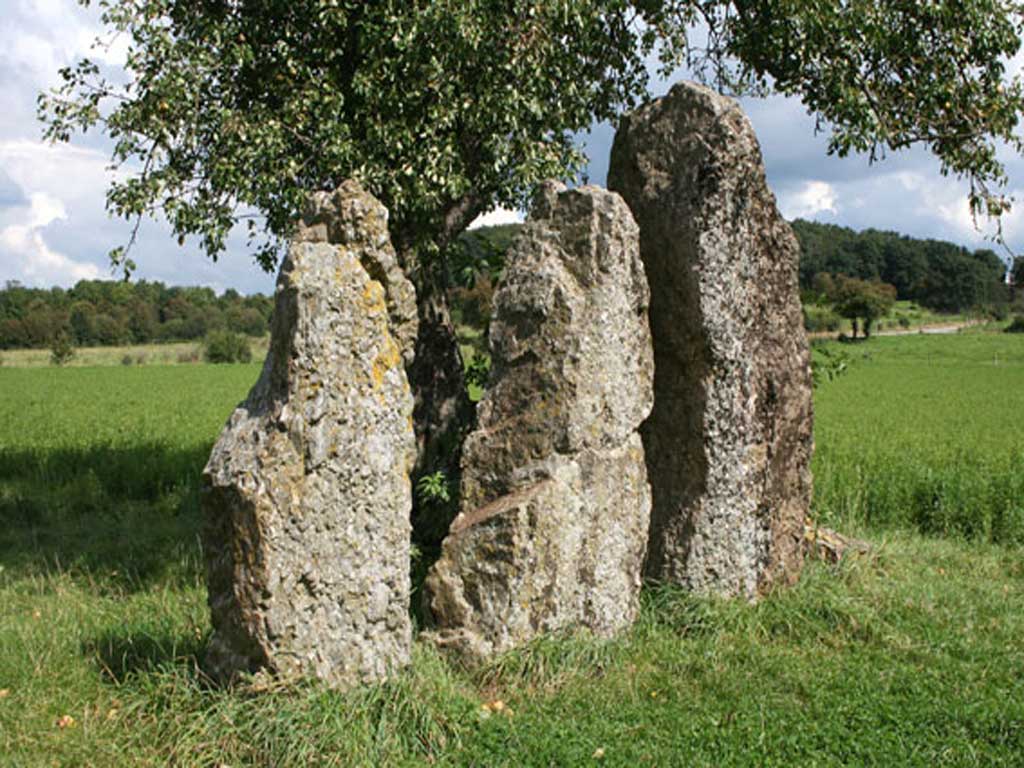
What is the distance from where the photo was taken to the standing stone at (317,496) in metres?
5.73

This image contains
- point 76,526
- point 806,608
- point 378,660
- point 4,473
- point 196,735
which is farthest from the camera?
point 4,473

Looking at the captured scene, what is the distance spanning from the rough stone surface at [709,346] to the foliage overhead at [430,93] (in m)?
1.69

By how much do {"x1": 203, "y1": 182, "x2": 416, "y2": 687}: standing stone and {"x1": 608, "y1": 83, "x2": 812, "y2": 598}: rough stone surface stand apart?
2984 mm

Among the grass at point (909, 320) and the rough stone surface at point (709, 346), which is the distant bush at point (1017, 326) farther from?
the rough stone surface at point (709, 346)

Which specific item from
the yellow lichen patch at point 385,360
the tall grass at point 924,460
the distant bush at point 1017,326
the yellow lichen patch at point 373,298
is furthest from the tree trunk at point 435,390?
the distant bush at point 1017,326

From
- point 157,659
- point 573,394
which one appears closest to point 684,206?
point 573,394

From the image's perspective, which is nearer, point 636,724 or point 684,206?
point 636,724

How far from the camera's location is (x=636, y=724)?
246 inches

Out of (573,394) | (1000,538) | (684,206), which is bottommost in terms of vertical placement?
(1000,538)

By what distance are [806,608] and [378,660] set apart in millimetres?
4063

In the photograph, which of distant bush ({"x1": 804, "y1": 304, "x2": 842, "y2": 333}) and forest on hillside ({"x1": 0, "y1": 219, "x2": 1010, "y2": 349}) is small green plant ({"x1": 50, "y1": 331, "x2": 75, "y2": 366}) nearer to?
forest on hillside ({"x1": 0, "y1": 219, "x2": 1010, "y2": 349})

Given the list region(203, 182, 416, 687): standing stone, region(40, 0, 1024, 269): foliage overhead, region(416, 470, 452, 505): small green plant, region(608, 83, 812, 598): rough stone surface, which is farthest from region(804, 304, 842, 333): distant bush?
region(203, 182, 416, 687): standing stone

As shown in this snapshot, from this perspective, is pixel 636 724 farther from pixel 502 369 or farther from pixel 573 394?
pixel 502 369

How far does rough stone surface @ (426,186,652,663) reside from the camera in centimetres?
688
